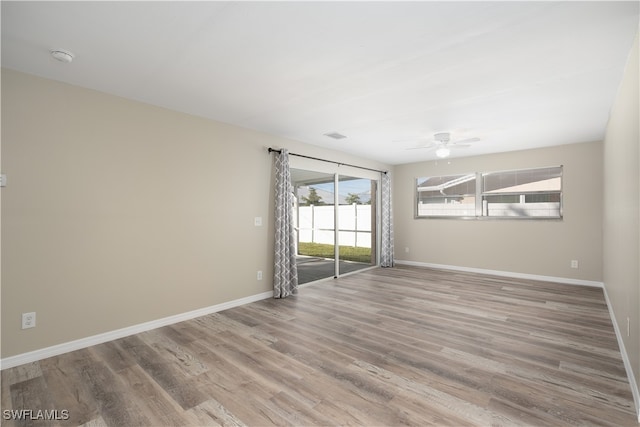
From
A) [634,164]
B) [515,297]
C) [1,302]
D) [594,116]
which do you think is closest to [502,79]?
[634,164]

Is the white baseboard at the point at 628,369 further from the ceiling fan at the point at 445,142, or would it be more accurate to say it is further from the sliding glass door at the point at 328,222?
the sliding glass door at the point at 328,222

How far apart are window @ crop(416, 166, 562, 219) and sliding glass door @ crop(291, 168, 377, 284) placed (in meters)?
1.49

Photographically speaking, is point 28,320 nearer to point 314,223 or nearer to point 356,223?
point 314,223

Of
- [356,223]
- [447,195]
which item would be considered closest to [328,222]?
[356,223]

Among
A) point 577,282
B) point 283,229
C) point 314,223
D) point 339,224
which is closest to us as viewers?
point 283,229

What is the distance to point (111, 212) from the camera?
10.1 ft

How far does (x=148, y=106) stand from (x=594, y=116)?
5277mm

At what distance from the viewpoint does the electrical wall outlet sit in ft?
8.49

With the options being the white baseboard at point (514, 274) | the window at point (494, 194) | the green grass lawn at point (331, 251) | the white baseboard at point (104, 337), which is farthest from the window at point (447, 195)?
the white baseboard at point (104, 337)

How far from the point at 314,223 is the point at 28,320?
3981mm

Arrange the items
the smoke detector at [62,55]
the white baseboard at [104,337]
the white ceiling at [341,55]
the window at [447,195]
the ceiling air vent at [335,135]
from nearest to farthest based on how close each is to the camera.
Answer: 1. the white ceiling at [341,55]
2. the smoke detector at [62,55]
3. the white baseboard at [104,337]
4. the ceiling air vent at [335,135]
5. the window at [447,195]

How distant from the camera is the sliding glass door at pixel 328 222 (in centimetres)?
552

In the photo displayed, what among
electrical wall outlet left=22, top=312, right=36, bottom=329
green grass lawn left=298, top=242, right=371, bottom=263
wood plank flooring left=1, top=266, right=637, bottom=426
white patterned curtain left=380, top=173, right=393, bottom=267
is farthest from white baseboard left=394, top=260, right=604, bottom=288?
electrical wall outlet left=22, top=312, right=36, bottom=329

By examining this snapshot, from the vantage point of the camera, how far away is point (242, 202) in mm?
4285
